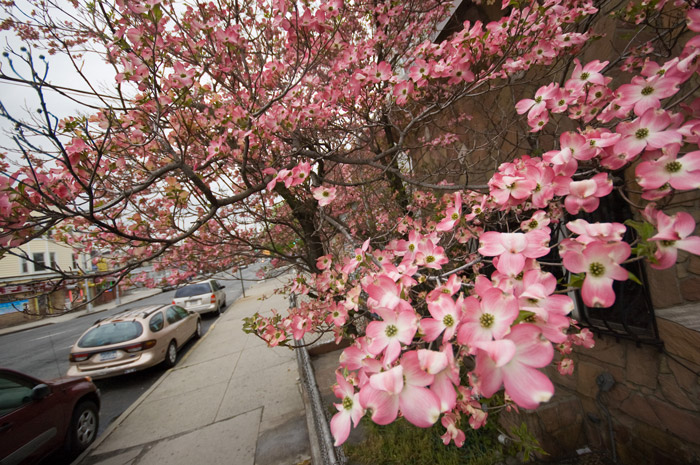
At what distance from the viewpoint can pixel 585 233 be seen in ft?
2.49

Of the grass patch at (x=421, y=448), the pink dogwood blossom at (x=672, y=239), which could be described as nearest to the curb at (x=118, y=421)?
the grass patch at (x=421, y=448)

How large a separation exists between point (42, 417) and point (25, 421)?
21 cm

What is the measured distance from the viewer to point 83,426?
3.93 m

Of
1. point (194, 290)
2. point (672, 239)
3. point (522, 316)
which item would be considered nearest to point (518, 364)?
point (522, 316)

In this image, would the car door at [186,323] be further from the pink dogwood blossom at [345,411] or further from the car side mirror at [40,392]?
the pink dogwood blossom at [345,411]

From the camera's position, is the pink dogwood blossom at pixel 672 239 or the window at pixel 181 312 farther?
the window at pixel 181 312

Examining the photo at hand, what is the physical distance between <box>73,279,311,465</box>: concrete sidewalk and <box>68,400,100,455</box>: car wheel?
0.19 meters

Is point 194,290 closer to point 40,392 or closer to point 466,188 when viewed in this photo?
point 40,392

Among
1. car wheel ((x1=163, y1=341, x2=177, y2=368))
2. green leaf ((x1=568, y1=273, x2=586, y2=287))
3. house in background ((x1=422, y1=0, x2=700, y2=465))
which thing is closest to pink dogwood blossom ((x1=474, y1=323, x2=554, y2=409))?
green leaf ((x1=568, y1=273, x2=586, y2=287))

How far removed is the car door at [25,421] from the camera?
2.96 meters

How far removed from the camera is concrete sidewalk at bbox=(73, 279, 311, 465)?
323cm

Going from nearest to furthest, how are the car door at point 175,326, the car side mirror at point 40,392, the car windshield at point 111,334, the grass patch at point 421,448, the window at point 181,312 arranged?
the grass patch at point 421,448
the car side mirror at point 40,392
the car windshield at point 111,334
the car door at point 175,326
the window at point 181,312

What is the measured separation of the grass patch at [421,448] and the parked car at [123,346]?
15.5 ft

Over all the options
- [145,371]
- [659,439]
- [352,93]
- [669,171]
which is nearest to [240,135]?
[352,93]
